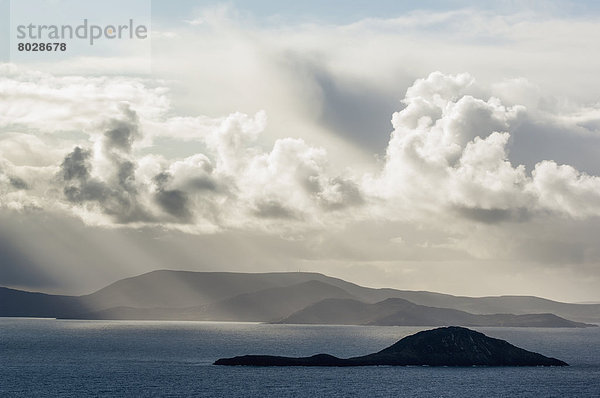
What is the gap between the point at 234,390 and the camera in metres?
191

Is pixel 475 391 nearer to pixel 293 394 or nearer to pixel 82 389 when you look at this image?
pixel 293 394

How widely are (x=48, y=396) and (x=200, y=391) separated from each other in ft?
118

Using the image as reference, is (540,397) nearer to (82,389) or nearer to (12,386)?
(82,389)

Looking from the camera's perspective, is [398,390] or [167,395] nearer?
[167,395]

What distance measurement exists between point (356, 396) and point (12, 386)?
296ft

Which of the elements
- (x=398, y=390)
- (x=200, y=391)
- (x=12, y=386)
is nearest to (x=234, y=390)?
(x=200, y=391)

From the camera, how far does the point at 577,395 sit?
195750 mm

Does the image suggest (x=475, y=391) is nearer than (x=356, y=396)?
No

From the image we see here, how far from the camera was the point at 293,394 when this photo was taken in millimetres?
185750

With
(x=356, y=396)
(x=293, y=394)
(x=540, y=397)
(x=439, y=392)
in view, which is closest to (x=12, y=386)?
(x=293, y=394)

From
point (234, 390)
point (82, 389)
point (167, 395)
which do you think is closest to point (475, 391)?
point (234, 390)

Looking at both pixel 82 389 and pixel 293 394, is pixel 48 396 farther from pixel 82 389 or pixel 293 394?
pixel 293 394

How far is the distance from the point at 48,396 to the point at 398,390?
87088 mm

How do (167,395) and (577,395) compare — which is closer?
(167,395)
